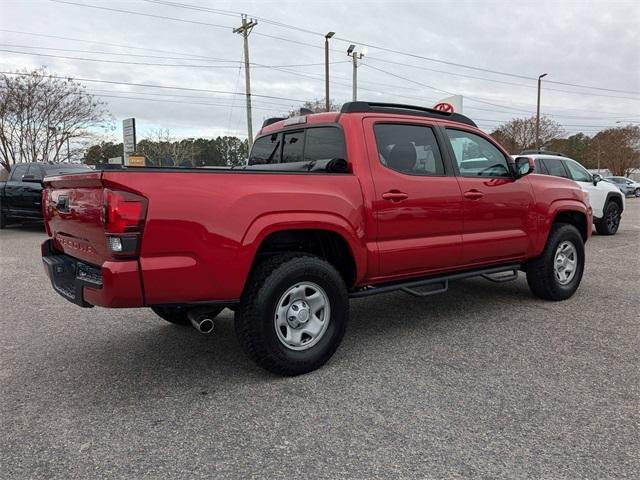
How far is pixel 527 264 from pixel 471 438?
3.13 metres

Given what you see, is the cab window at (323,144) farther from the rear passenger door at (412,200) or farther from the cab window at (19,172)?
the cab window at (19,172)

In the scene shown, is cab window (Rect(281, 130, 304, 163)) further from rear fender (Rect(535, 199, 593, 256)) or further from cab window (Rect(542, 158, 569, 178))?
cab window (Rect(542, 158, 569, 178))

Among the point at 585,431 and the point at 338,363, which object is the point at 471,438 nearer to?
the point at 585,431

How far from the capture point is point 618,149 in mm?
57000

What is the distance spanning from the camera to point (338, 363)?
12.0ft

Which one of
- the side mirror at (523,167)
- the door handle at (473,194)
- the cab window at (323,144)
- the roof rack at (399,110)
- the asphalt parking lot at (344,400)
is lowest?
the asphalt parking lot at (344,400)

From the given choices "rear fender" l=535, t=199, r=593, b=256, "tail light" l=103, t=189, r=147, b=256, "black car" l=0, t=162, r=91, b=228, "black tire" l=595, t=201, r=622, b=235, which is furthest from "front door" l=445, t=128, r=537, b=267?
"black car" l=0, t=162, r=91, b=228

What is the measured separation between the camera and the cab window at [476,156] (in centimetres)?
448

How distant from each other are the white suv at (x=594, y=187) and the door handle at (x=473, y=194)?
6.51 metres

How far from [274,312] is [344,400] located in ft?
2.31

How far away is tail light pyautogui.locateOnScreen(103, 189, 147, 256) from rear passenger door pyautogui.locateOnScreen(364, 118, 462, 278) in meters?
1.70

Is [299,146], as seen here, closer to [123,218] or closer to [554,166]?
[123,218]

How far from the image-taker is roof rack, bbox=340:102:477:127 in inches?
154

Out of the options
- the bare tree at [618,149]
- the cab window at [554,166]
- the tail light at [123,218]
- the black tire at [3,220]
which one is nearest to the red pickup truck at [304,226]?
the tail light at [123,218]
